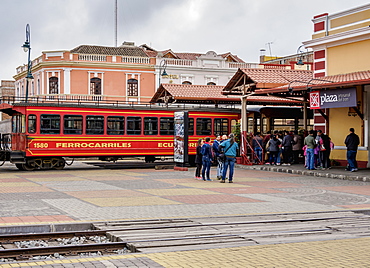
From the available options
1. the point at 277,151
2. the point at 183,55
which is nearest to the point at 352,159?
the point at 277,151

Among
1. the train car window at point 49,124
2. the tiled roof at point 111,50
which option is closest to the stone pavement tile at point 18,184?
the train car window at point 49,124

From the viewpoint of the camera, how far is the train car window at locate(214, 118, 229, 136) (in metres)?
30.8

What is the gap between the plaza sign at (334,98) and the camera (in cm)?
2219

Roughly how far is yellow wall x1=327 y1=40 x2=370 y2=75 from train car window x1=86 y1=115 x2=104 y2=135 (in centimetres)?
1151

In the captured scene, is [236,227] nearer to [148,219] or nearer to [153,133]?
[148,219]

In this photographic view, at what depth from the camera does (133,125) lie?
1128 inches

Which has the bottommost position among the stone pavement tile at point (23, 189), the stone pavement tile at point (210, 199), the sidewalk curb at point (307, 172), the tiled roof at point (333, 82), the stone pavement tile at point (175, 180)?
the stone pavement tile at point (23, 189)

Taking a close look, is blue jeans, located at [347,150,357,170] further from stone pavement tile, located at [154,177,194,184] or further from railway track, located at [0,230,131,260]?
railway track, located at [0,230,131,260]

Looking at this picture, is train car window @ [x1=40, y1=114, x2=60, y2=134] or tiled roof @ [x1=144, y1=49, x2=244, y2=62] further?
tiled roof @ [x1=144, y1=49, x2=244, y2=62]

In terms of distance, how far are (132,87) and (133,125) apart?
73.1ft

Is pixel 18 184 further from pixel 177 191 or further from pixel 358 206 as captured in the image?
pixel 358 206

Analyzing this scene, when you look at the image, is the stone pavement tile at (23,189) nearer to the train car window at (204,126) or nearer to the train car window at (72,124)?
the train car window at (72,124)

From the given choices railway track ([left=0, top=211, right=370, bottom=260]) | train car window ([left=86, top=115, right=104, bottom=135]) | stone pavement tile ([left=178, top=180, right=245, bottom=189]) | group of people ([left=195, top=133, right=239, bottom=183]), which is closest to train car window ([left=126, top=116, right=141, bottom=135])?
train car window ([left=86, top=115, right=104, bottom=135])

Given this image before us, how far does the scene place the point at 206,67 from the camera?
5331cm
